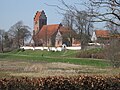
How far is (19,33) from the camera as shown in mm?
130125

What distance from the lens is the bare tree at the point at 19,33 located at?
427 feet

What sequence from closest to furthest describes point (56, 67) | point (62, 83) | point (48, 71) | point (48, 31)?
1. point (62, 83)
2. point (48, 71)
3. point (56, 67)
4. point (48, 31)

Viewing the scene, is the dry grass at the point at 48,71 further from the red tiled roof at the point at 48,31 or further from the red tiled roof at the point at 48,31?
the red tiled roof at the point at 48,31

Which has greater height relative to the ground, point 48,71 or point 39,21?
point 39,21

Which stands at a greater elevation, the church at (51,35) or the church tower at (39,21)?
the church tower at (39,21)

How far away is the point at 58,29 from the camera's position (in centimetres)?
13125

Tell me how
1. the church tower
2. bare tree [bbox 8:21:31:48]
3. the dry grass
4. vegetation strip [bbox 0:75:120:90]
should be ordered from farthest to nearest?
the church tower, bare tree [bbox 8:21:31:48], the dry grass, vegetation strip [bbox 0:75:120:90]

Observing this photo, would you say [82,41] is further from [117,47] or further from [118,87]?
[118,87]

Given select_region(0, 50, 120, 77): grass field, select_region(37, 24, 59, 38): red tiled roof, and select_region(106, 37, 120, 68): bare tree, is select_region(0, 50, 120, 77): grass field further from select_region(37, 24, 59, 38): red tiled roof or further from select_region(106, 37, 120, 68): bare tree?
select_region(37, 24, 59, 38): red tiled roof

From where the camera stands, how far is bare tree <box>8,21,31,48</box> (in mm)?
130125

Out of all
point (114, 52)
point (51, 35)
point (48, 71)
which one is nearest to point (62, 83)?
point (48, 71)

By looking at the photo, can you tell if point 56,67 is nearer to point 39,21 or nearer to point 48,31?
point 48,31

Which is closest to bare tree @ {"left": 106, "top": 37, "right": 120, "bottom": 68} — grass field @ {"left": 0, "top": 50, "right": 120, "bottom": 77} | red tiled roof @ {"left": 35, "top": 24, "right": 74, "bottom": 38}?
grass field @ {"left": 0, "top": 50, "right": 120, "bottom": 77}

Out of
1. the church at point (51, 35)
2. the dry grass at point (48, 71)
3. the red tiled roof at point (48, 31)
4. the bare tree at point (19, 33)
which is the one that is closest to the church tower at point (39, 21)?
the church at point (51, 35)
